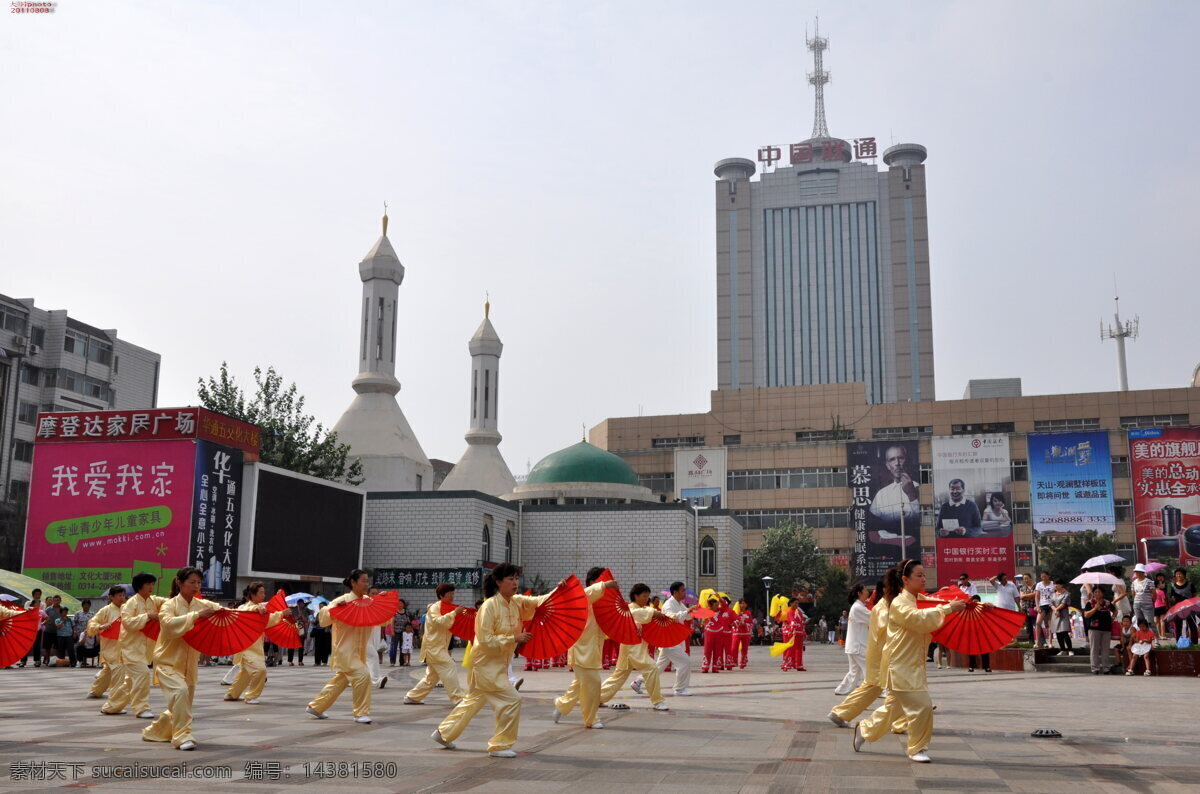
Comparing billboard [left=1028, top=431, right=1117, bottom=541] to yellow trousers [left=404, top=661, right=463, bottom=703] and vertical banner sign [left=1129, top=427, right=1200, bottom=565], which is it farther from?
yellow trousers [left=404, top=661, right=463, bottom=703]

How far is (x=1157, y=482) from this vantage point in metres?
54.9

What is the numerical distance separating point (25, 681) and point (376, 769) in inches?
478

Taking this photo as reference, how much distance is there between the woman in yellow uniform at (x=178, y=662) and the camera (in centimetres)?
828

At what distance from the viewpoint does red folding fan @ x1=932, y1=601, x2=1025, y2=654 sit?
803 cm

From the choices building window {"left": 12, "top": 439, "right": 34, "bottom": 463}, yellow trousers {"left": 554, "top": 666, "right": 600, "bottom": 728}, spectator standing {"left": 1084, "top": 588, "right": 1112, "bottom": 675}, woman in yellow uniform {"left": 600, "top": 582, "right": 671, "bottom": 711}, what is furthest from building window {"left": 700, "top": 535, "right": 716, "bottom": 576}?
yellow trousers {"left": 554, "top": 666, "right": 600, "bottom": 728}

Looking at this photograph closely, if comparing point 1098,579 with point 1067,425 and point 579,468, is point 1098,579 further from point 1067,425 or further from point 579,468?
point 1067,425

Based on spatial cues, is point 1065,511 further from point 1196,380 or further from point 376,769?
point 376,769

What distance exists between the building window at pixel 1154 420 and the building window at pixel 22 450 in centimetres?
6465

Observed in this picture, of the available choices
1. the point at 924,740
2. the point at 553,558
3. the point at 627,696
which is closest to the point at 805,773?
the point at 924,740

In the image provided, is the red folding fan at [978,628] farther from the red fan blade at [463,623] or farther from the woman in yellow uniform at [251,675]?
the woman in yellow uniform at [251,675]

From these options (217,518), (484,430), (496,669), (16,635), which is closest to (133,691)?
(16,635)

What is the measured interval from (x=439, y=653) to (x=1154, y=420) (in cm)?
6917

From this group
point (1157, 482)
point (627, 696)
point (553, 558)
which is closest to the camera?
point (627, 696)

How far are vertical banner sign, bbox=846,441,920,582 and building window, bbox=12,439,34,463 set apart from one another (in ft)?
141
